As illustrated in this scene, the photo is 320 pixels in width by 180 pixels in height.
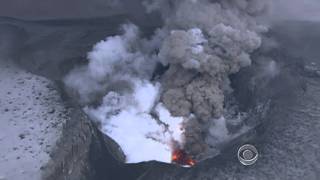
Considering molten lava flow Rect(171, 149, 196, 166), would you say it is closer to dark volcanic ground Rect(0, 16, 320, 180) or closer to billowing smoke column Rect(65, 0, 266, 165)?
billowing smoke column Rect(65, 0, 266, 165)

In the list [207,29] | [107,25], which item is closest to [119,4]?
[107,25]

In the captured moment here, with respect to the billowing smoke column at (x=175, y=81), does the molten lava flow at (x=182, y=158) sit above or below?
below

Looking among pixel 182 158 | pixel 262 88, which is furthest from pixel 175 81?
pixel 262 88

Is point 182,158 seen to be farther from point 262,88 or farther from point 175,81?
point 262,88

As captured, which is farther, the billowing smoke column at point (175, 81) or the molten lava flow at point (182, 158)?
the billowing smoke column at point (175, 81)

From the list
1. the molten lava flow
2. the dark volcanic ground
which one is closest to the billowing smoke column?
the molten lava flow

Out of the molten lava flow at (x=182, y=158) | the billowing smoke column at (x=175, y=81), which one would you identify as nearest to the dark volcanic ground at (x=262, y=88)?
the molten lava flow at (x=182, y=158)

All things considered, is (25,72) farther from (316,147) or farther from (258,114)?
(316,147)

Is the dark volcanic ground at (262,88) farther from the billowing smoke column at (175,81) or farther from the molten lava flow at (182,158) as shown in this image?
the billowing smoke column at (175,81)
